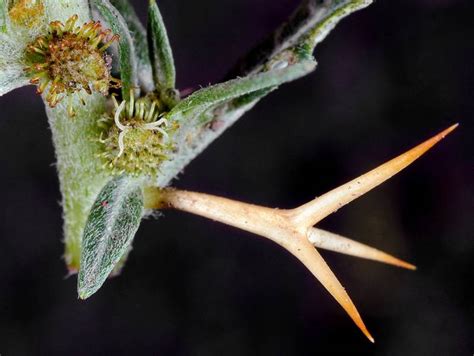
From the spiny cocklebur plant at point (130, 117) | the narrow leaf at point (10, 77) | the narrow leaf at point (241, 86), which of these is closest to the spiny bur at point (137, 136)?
the spiny cocklebur plant at point (130, 117)

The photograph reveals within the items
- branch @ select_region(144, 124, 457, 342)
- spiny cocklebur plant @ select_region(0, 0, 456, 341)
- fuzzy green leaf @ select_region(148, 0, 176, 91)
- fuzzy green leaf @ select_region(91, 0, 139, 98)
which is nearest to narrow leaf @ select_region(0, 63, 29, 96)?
spiny cocklebur plant @ select_region(0, 0, 456, 341)

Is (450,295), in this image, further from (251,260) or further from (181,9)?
(181,9)

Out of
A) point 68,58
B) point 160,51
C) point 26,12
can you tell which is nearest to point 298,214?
point 160,51

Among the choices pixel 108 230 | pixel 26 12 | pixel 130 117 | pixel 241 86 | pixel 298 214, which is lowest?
pixel 298 214

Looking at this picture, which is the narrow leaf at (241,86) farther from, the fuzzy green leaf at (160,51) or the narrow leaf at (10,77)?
the narrow leaf at (10,77)

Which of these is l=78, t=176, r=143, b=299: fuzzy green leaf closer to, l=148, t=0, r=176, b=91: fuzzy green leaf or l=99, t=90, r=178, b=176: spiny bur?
l=99, t=90, r=178, b=176: spiny bur

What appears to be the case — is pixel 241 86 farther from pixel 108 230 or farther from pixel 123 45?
pixel 108 230
